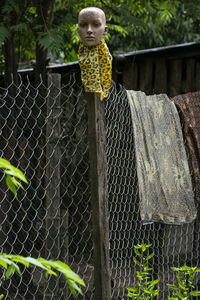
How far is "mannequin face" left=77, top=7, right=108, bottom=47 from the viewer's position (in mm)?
2842

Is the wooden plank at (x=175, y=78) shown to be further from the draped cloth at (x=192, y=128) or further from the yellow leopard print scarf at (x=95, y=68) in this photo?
the yellow leopard print scarf at (x=95, y=68)

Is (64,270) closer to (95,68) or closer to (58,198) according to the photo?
(95,68)

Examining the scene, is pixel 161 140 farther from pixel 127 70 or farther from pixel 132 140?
pixel 127 70

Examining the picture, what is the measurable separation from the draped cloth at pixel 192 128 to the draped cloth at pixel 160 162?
120 millimetres

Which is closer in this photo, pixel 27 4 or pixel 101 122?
pixel 101 122

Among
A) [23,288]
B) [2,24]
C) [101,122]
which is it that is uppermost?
[2,24]

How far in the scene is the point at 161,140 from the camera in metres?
4.13

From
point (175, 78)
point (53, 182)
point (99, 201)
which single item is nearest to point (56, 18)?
point (175, 78)

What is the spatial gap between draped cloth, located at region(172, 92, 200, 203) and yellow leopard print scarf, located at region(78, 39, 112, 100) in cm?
154

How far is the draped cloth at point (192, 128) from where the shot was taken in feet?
14.3

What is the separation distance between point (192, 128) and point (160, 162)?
58cm

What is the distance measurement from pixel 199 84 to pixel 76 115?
5.28 ft

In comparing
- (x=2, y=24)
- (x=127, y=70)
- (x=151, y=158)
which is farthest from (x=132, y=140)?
(x=127, y=70)

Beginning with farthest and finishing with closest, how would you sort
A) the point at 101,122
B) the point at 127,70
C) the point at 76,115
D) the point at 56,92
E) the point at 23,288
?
the point at 127,70 < the point at 76,115 < the point at 23,288 < the point at 56,92 < the point at 101,122
